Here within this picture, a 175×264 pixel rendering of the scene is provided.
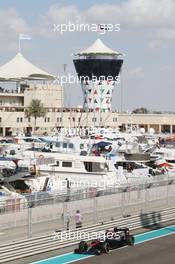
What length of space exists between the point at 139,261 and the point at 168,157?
1366 inches

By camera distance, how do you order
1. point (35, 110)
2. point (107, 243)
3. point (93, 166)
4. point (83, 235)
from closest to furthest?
point (107, 243), point (83, 235), point (93, 166), point (35, 110)

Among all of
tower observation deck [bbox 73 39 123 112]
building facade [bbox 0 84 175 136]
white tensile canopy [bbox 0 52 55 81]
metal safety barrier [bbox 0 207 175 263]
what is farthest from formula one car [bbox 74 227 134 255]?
tower observation deck [bbox 73 39 123 112]

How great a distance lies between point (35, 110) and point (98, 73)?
4636 centimetres

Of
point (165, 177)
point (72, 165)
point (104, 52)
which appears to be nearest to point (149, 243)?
point (165, 177)

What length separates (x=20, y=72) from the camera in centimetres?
11425

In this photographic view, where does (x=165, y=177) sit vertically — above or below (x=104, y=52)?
below

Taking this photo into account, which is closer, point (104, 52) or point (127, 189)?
point (127, 189)

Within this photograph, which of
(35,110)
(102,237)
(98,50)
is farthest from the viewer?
(98,50)

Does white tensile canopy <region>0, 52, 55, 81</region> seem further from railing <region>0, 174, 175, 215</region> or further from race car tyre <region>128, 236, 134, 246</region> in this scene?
race car tyre <region>128, 236, 134, 246</region>

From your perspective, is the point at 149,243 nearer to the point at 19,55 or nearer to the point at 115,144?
the point at 115,144

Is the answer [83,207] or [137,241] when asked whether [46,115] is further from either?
[137,241]

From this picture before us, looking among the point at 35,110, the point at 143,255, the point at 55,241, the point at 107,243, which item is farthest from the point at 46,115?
the point at 143,255

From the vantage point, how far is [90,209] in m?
24.4

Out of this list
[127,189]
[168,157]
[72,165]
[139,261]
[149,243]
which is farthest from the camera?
[168,157]
